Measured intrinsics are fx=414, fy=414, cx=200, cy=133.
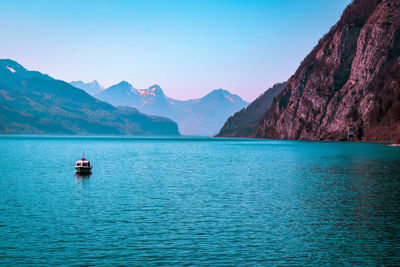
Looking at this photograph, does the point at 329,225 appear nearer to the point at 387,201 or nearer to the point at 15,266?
the point at 387,201

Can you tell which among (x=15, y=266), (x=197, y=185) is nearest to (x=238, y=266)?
(x=15, y=266)

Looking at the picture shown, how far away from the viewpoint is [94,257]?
1174 inches

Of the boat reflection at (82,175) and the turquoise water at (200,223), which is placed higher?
the boat reflection at (82,175)

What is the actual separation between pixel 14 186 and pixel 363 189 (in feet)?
185

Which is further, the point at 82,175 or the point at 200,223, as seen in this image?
the point at 82,175

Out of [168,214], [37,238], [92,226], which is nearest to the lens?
[37,238]

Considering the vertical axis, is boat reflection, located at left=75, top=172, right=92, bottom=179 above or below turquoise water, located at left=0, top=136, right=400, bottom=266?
above

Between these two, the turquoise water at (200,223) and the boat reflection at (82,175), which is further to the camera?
the boat reflection at (82,175)

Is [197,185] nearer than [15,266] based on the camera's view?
No

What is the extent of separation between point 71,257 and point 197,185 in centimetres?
4203

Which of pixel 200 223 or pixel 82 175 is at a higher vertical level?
pixel 82 175

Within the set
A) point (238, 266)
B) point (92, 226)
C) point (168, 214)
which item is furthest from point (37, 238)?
point (238, 266)

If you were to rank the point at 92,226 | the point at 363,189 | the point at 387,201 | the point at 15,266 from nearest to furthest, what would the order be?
the point at 15,266 < the point at 92,226 < the point at 387,201 < the point at 363,189

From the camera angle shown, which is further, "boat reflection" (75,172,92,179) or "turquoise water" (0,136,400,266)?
"boat reflection" (75,172,92,179)
